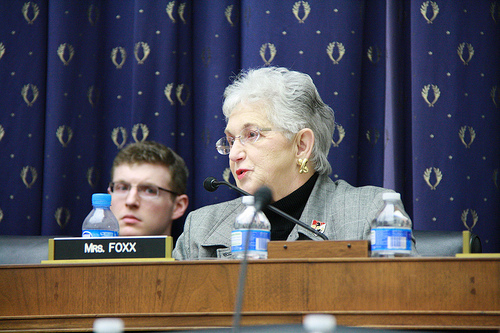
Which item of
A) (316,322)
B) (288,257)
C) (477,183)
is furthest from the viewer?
(477,183)

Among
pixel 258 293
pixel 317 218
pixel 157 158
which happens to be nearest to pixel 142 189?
pixel 157 158

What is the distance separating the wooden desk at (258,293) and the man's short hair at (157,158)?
108 centimetres

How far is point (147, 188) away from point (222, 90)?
52 centimetres

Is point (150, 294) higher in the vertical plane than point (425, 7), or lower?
lower

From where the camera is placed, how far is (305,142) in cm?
217

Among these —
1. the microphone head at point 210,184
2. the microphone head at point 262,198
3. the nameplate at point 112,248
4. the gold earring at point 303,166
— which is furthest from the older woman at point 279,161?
the microphone head at point 262,198

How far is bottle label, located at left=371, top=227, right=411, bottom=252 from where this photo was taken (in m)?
1.31

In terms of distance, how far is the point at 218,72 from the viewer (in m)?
2.58

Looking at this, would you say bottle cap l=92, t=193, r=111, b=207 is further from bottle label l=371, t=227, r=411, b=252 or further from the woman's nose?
bottle label l=371, t=227, r=411, b=252

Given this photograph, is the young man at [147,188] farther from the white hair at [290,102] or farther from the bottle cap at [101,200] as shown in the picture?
the bottle cap at [101,200]

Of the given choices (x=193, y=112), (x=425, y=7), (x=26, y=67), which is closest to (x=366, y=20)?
(x=425, y=7)

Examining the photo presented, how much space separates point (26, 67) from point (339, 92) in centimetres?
134

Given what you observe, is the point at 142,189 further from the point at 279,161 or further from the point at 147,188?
the point at 279,161

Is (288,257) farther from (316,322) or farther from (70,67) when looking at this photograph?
(70,67)
